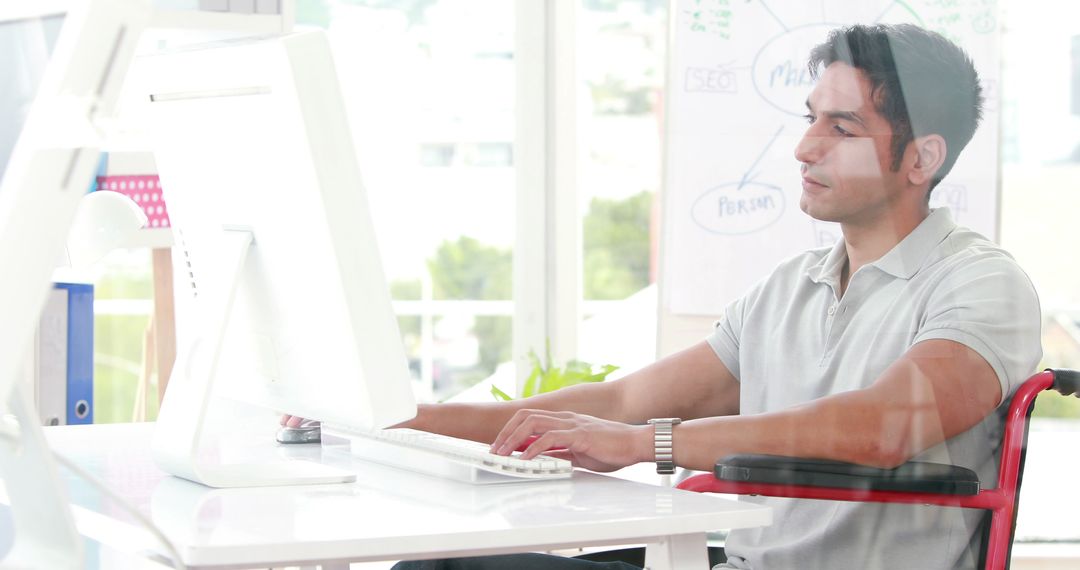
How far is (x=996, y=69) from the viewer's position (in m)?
2.21

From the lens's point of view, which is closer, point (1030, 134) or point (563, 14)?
point (1030, 134)

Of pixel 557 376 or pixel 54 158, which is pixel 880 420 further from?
pixel 557 376

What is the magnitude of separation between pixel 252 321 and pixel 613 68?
85.8 inches

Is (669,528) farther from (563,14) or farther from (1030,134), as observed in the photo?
(563,14)

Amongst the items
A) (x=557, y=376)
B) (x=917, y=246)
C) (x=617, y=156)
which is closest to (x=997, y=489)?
(x=917, y=246)

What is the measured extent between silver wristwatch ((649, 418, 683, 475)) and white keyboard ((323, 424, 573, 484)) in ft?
0.39

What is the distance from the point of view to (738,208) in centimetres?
258

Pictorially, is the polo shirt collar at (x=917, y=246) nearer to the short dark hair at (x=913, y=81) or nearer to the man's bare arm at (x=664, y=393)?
the short dark hair at (x=913, y=81)

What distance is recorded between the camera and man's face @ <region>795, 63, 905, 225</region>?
163cm

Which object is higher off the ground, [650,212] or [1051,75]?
→ [1051,75]

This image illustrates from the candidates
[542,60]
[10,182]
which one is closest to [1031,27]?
[542,60]

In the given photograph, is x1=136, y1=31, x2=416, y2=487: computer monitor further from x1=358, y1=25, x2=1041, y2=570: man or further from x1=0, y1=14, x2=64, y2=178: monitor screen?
x1=358, y1=25, x2=1041, y2=570: man

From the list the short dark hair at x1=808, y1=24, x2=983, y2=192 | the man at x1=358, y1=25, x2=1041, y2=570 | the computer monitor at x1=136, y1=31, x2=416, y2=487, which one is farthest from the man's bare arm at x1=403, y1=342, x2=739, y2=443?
the computer monitor at x1=136, y1=31, x2=416, y2=487

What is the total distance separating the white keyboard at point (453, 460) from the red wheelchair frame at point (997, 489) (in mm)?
261
